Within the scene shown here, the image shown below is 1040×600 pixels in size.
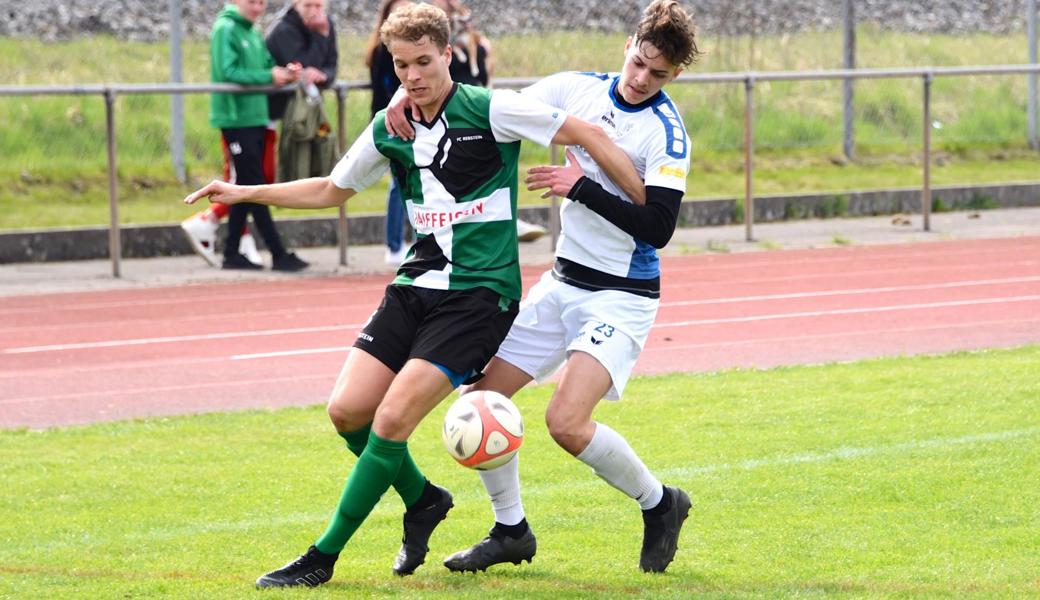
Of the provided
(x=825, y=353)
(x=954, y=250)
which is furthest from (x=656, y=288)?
(x=954, y=250)

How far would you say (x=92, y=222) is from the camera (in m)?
15.0

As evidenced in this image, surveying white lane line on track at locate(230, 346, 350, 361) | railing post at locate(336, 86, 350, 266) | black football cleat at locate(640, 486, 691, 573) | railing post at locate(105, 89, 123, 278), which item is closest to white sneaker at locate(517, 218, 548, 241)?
railing post at locate(336, 86, 350, 266)

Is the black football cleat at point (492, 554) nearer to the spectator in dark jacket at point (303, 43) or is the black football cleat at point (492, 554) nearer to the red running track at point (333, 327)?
the red running track at point (333, 327)

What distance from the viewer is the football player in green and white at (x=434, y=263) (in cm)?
532

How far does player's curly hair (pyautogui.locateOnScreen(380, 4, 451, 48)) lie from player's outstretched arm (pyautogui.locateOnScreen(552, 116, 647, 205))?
50 cm

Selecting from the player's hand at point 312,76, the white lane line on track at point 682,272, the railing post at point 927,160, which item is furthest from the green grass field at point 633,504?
the railing post at point 927,160

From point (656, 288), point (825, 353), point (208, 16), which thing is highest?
point (208, 16)

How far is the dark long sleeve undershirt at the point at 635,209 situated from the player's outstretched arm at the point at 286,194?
0.87m

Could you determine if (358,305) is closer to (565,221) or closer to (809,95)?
(565,221)

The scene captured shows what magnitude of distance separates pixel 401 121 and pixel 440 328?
692 millimetres

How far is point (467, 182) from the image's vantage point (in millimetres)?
5484

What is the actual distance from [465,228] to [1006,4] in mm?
18397

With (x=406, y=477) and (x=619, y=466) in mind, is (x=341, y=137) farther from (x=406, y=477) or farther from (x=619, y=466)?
(x=619, y=466)

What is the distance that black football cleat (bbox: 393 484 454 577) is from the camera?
553cm
